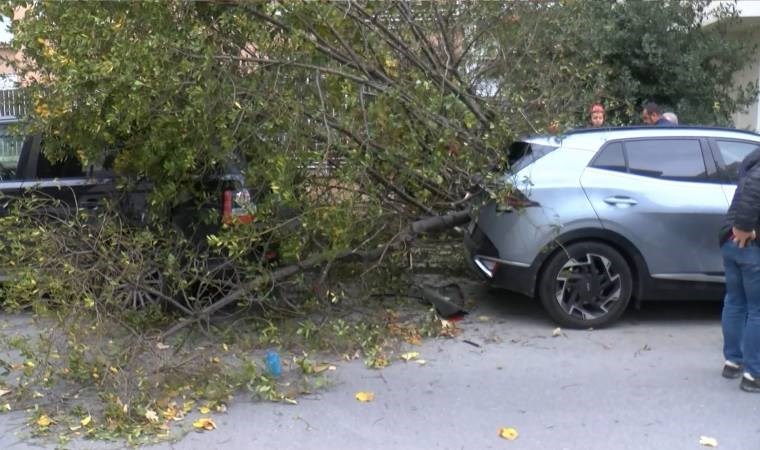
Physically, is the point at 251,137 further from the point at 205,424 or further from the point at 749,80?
the point at 749,80

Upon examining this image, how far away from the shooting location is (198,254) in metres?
6.36

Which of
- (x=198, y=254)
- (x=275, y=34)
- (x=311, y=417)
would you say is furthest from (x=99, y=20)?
(x=311, y=417)

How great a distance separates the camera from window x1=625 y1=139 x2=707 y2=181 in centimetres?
676

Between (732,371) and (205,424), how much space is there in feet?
11.3

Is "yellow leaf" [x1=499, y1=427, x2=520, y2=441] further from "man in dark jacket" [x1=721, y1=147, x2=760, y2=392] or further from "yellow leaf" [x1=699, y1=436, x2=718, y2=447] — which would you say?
"man in dark jacket" [x1=721, y1=147, x2=760, y2=392]

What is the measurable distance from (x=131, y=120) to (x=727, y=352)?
170 inches

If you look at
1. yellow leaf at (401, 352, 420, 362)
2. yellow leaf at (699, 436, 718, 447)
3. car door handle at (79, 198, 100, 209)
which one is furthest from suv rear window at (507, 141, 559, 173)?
car door handle at (79, 198, 100, 209)

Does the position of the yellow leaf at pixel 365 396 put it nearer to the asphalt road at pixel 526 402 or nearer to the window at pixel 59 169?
the asphalt road at pixel 526 402

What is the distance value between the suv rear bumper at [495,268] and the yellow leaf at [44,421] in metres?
3.47

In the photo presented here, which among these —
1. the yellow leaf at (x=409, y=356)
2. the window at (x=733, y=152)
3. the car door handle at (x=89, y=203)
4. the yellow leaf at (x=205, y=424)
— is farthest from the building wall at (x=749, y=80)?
the yellow leaf at (x=205, y=424)

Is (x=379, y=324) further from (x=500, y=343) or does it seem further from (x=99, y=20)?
(x=99, y=20)


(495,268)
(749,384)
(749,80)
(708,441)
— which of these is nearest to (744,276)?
(749,384)

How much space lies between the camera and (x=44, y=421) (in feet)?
16.4

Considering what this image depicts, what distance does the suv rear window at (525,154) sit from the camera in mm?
6711
